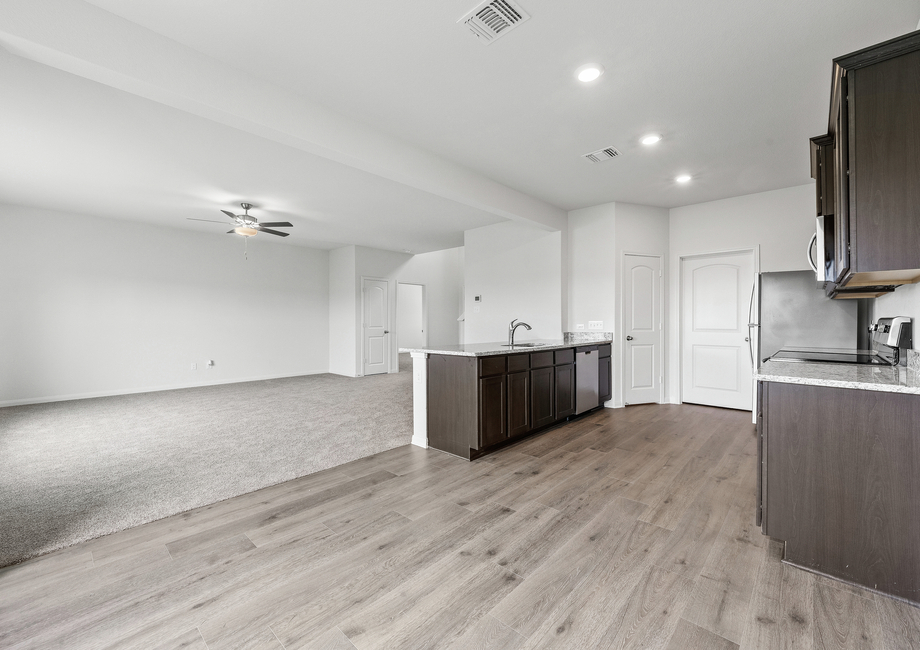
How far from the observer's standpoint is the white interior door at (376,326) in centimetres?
834

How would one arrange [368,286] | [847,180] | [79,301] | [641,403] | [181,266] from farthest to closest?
[368,286] → [181,266] → [79,301] → [641,403] → [847,180]

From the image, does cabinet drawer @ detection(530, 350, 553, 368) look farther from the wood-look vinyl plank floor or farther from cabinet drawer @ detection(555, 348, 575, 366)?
the wood-look vinyl plank floor

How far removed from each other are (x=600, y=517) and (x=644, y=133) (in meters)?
2.93

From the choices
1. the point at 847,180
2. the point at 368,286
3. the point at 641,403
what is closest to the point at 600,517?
the point at 847,180

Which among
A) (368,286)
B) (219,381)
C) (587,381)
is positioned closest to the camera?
(587,381)

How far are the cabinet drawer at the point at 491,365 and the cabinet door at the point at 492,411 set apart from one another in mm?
42

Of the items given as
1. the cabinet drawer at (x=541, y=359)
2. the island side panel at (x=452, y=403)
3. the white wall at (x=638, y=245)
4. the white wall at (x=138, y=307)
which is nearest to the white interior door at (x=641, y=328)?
the white wall at (x=638, y=245)

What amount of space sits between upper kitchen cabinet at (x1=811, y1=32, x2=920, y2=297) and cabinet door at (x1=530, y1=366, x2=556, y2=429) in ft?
8.15

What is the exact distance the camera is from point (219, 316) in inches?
285

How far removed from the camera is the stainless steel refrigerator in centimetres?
371

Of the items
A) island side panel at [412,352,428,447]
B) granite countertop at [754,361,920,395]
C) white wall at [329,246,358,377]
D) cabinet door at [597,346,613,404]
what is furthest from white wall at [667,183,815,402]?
white wall at [329,246,358,377]

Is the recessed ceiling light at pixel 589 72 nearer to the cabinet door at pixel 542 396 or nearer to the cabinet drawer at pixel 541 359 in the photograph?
the cabinet drawer at pixel 541 359

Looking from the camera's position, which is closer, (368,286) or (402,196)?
(402,196)

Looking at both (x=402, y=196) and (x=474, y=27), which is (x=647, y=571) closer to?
(x=474, y=27)
